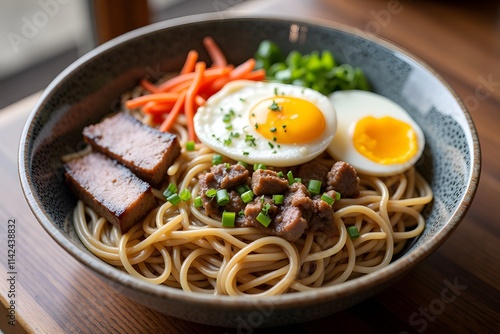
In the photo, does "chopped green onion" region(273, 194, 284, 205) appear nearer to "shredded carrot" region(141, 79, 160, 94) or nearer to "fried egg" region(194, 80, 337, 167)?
"fried egg" region(194, 80, 337, 167)

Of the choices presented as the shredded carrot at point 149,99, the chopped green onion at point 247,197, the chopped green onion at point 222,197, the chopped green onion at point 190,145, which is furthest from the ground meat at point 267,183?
the shredded carrot at point 149,99

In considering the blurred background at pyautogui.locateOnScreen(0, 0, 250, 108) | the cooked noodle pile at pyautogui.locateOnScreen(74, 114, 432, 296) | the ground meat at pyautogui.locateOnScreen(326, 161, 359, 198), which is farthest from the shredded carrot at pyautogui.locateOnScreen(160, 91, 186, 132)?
the blurred background at pyautogui.locateOnScreen(0, 0, 250, 108)

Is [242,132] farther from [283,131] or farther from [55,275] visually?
[55,275]

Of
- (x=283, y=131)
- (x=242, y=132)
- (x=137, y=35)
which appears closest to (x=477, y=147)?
(x=283, y=131)

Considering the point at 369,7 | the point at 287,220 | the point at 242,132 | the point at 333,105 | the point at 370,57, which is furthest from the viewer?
the point at 369,7

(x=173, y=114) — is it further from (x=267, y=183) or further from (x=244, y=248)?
(x=244, y=248)
